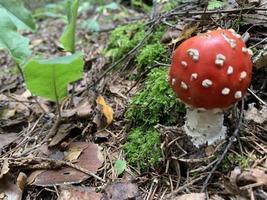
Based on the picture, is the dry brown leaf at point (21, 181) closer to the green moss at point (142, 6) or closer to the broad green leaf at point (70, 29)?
the broad green leaf at point (70, 29)

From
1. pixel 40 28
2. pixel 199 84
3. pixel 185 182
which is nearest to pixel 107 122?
pixel 185 182

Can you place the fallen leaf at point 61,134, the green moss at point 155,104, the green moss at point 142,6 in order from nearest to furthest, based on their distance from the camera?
the green moss at point 155,104
the fallen leaf at point 61,134
the green moss at point 142,6

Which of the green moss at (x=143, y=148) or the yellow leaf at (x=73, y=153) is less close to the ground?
the green moss at (x=143, y=148)

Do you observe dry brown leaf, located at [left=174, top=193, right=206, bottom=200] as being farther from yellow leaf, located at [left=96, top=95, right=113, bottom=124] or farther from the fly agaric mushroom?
yellow leaf, located at [left=96, top=95, right=113, bottom=124]

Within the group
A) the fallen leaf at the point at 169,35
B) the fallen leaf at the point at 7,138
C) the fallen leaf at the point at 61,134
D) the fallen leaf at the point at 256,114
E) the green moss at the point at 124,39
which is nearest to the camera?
the fallen leaf at the point at 256,114

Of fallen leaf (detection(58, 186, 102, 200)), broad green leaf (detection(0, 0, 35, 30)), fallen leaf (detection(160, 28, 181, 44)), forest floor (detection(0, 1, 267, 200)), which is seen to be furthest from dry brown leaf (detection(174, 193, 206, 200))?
broad green leaf (detection(0, 0, 35, 30))

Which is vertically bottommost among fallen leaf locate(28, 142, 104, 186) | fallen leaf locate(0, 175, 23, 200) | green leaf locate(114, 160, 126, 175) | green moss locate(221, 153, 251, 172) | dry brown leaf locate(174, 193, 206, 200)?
fallen leaf locate(0, 175, 23, 200)

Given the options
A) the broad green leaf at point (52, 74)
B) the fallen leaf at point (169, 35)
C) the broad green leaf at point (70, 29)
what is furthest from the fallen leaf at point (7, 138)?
the fallen leaf at point (169, 35)
